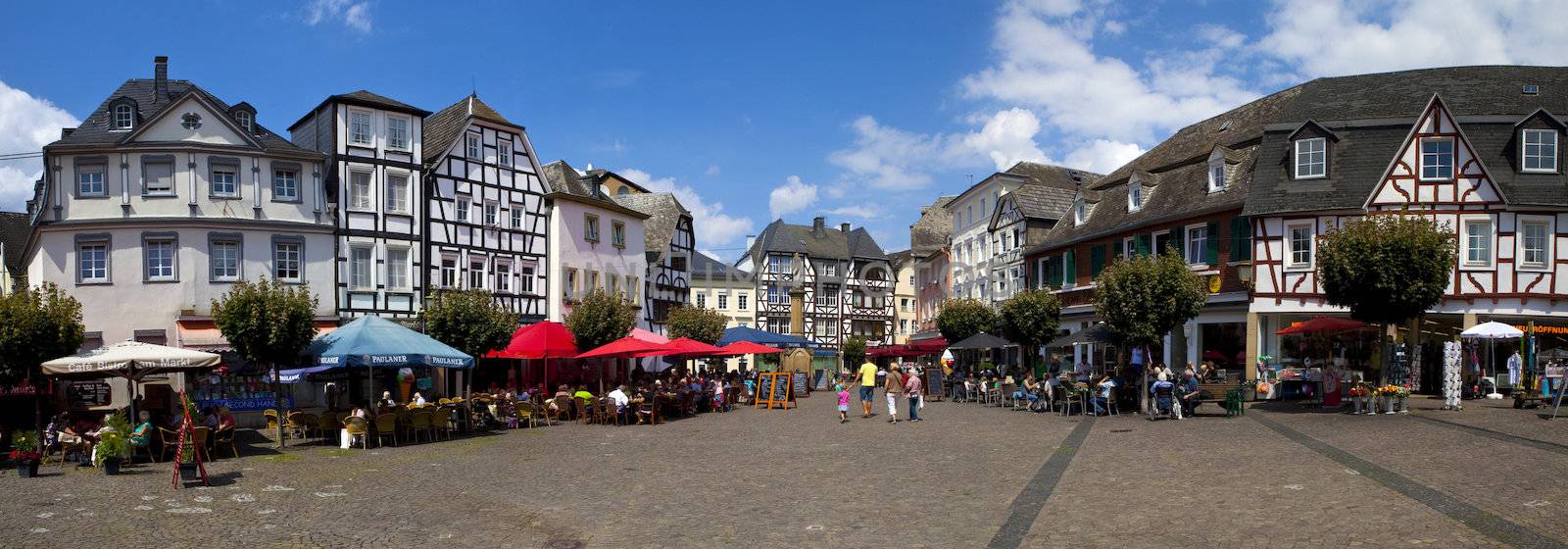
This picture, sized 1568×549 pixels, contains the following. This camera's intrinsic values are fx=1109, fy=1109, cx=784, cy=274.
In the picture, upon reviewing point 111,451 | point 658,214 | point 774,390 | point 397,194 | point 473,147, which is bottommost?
point 774,390

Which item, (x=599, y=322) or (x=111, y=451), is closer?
(x=111, y=451)

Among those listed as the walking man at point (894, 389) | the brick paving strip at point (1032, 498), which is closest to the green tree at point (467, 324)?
the walking man at point (894, 389)

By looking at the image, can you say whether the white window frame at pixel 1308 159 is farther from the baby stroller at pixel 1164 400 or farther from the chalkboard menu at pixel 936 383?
the chalkboard menu at pixel 936 383

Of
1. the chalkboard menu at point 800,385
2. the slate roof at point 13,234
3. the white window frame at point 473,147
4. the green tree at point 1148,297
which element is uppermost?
the white window frame at point 473,147

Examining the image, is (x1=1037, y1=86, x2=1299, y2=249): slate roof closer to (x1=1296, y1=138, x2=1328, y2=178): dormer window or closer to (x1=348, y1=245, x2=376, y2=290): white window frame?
(x1=1296, y1=138, x2=1328, y2=178): dormer window

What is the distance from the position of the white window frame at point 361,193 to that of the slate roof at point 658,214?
20713mm

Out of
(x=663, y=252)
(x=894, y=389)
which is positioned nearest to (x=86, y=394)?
(x=894, y=389)

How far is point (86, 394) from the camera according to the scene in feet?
85.8

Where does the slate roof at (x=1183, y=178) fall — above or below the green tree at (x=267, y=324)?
above

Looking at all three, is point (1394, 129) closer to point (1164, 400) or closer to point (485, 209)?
point (1164, 400)

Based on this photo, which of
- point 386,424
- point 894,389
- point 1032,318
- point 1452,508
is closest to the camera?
point 1452,508

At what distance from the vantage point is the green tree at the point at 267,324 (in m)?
22.1

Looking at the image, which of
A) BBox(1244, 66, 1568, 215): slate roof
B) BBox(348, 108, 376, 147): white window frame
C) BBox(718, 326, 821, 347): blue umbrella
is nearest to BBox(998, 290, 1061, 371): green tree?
BBox(718, 326, 821, 347): blue umbrella

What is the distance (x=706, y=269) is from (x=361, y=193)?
49.6m
